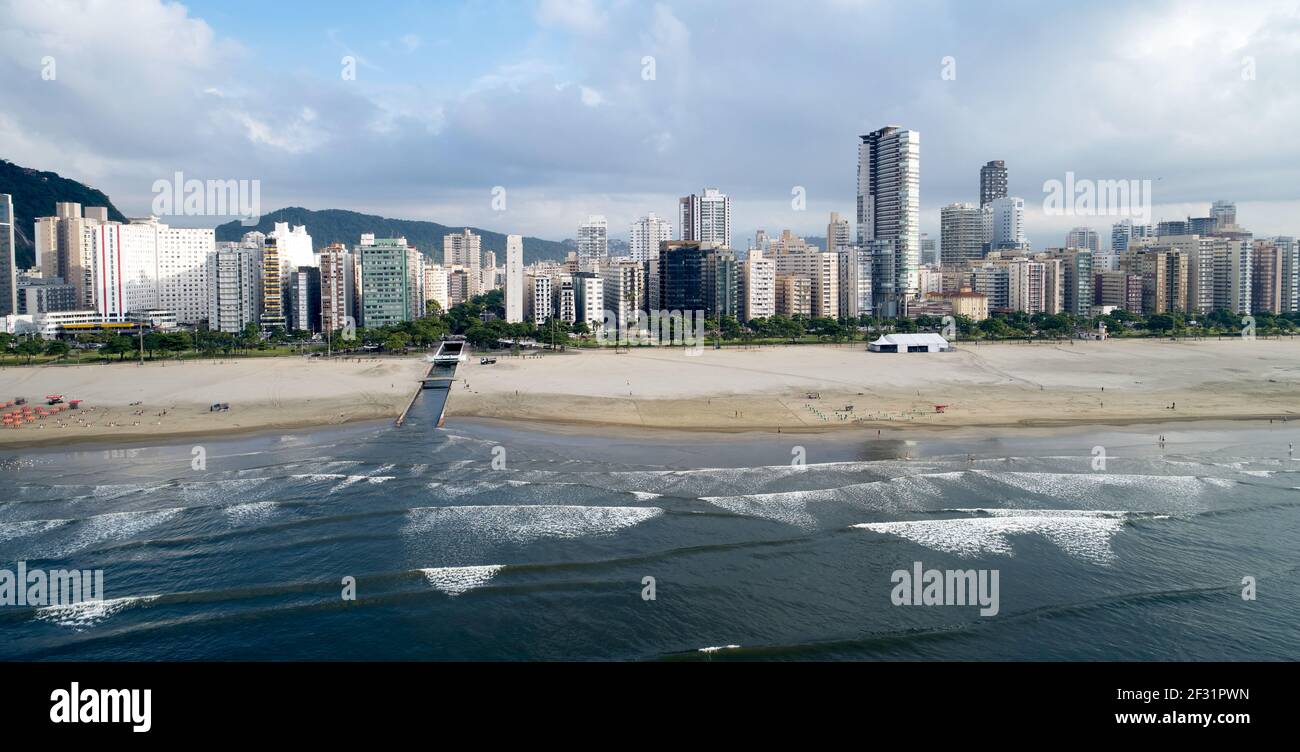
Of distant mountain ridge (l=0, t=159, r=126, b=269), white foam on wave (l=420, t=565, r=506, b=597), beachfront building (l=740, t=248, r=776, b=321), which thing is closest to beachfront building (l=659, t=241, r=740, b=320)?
beachfront building (l=740, t=248, r=776, b=321)

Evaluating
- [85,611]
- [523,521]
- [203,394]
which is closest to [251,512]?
[85,611]

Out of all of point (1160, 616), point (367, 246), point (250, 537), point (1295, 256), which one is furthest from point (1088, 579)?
point (1295, 256)

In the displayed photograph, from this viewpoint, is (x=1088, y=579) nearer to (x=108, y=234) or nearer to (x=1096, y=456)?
(x=1096, y=456)

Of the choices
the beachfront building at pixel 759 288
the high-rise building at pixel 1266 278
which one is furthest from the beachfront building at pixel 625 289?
the high-rise building at pixel 1266 278

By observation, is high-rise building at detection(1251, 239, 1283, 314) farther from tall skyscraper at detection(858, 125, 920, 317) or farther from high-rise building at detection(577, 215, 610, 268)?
high-rise building at detection(577, 215, 610, 268)

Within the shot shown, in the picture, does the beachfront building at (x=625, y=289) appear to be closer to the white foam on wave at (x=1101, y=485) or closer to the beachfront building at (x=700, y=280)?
the beachfront building at (x=700, y=280)
